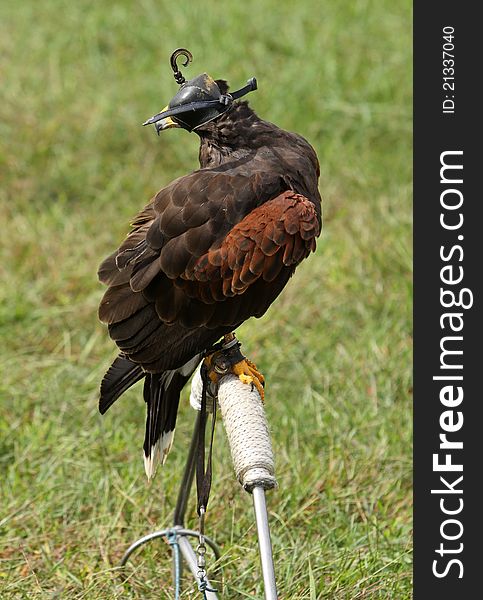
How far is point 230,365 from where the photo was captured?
2.83 metres

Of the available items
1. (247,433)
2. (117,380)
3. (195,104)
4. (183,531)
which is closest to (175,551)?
(183,531)

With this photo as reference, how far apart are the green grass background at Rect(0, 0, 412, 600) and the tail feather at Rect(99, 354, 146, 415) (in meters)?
0.59

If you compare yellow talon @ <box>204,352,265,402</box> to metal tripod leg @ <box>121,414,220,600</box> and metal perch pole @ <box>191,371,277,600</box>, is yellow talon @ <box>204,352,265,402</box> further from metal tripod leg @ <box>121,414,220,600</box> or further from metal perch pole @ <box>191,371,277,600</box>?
metal tripod leg @ <box>121,414,220,600</box>

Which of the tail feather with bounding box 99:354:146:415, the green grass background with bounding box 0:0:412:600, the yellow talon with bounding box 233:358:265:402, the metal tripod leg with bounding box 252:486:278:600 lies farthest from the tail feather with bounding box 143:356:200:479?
the metal tripod leg with bounding box 252:486:278:600

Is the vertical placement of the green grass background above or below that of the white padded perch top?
above

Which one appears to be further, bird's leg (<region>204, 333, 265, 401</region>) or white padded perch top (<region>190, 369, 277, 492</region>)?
bird's leg (<region>204, 333, 265, 401</region>)

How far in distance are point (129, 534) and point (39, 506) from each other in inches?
12.6

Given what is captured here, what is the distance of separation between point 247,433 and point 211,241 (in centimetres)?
50

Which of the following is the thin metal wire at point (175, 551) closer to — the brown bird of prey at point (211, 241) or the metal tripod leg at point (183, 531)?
the metal tripod leg at point (183, 531)

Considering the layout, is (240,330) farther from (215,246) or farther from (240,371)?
(215,246)

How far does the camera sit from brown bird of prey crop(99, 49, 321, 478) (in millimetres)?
2639

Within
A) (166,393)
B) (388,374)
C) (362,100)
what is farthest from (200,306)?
(362,100)

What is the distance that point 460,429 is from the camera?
3453mm

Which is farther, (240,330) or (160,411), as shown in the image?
(240,330)
